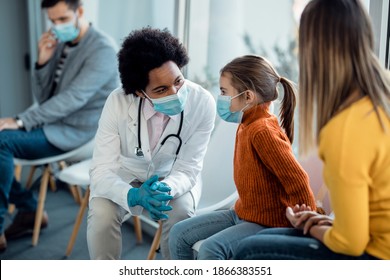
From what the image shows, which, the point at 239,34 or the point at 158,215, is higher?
the point at 239,34

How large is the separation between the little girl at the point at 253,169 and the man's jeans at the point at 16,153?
942mm

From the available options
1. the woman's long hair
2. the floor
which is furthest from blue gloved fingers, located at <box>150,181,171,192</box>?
the floor

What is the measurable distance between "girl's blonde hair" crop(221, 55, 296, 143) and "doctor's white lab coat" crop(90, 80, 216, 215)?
257mm

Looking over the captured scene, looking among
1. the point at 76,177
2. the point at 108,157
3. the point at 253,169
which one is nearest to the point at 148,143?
the point at 108,157

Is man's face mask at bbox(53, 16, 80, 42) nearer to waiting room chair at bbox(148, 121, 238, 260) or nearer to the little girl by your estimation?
waiting room chair at bbox(148, 121, 238, 260)

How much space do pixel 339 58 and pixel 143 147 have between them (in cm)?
74

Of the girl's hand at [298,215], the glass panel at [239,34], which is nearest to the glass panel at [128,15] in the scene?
the glass panel at [239,34]

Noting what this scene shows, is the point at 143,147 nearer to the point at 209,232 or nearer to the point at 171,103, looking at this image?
the point at 171,103

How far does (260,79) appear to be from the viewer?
1361 millimetres

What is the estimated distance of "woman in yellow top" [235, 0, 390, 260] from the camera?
3.18ft

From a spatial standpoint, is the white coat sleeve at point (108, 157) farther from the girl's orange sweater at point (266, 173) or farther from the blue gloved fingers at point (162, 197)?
the girl's orange sweater at point (266, 173)

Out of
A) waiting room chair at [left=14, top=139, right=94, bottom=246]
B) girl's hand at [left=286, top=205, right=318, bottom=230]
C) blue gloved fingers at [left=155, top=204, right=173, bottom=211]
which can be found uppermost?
girl's hand at [left=286, top=205, right=318, bottom=230]

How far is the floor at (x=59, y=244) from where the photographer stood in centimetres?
212
